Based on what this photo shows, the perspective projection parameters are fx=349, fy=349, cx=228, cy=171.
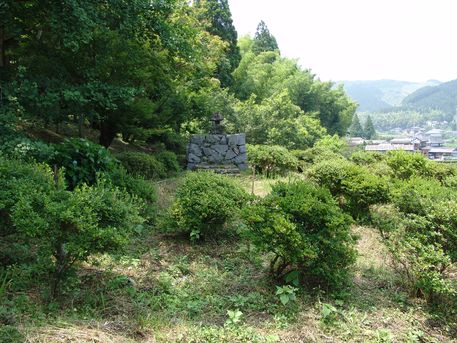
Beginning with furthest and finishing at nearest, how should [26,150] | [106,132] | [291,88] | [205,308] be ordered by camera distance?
[291,88] < [106,132] < [26,150] < [205,308]

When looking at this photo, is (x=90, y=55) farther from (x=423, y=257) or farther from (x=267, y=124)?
(x=267, y=124)

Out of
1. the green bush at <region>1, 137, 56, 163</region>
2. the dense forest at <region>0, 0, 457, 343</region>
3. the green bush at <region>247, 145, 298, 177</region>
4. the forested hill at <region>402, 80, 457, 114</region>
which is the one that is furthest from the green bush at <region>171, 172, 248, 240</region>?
the forested hill at <region>402, 80, 457, 114</region>

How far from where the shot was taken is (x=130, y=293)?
9.65ft

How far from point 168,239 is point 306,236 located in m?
1.88

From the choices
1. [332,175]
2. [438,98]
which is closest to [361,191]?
[332,175]

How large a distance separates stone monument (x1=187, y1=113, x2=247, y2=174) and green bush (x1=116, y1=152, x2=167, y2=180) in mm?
2258

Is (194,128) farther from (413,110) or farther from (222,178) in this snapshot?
(413,110)

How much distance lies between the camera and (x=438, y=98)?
15025cm

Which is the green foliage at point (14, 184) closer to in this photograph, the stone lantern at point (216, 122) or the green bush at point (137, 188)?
the green bush at point (137, 188)

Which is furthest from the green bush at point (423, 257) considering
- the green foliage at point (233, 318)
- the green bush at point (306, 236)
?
the green foliage at point (233, 318)

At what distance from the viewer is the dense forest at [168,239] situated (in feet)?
8.16

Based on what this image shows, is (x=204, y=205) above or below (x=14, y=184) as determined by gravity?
Result: below

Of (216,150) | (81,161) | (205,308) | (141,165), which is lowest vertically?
(205,308)

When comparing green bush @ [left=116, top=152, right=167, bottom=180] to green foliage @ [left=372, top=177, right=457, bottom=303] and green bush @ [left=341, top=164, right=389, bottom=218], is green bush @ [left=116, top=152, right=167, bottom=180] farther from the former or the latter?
green foliage @ [left=372, top=177, right=457, bottom=303]
